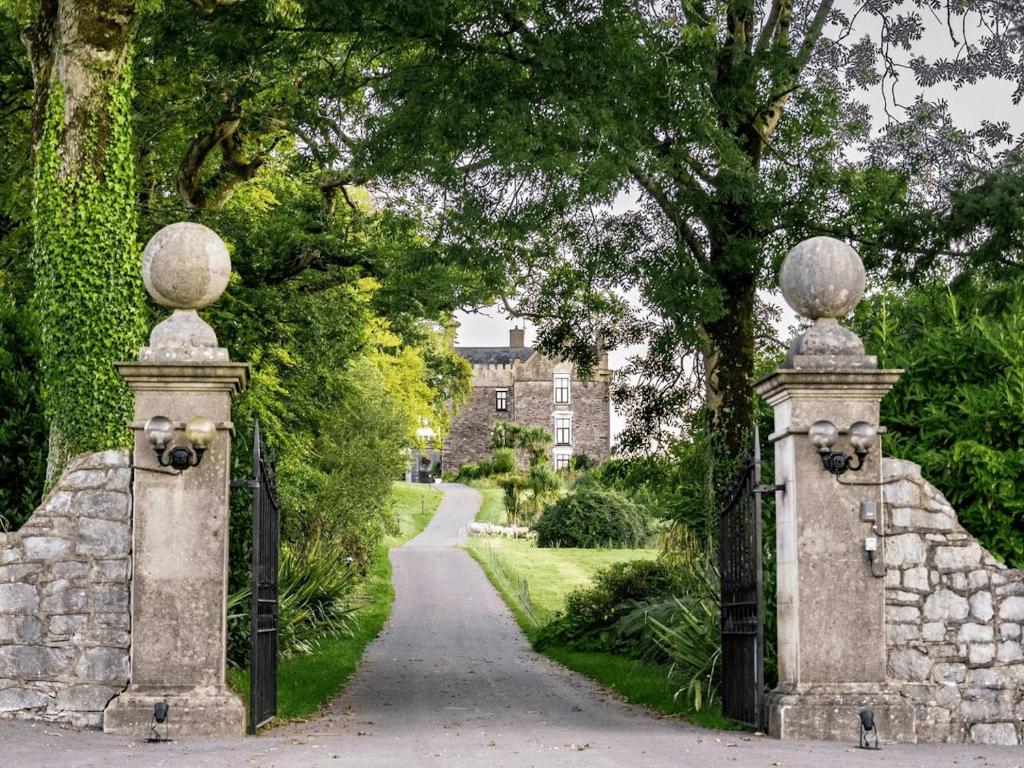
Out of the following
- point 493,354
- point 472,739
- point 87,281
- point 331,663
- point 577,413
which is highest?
point 493,354

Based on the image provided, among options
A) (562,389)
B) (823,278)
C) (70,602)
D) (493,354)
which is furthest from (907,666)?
(493,354)

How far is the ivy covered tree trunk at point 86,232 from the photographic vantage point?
11.5 m

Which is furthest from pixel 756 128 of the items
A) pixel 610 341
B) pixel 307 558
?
pixel 307 558

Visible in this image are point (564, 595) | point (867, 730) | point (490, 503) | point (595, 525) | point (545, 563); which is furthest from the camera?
point (490, 503)

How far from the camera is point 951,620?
976cm

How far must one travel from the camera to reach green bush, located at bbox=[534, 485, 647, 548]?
36.9 m

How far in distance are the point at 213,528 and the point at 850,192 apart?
894 cm

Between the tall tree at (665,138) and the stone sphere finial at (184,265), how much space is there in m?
3.64

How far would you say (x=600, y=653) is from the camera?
59.2 ft

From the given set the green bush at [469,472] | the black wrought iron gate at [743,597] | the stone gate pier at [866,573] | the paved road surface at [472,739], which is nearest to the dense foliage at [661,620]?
the paved road surface at [472,739]

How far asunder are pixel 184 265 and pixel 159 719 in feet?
10.7

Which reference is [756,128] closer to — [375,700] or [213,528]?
[375,700]

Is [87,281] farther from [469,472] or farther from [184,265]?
[469,472]

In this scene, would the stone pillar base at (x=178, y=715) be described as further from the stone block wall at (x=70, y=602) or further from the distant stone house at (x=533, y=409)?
the distant stone house at (x=533, y=409)
